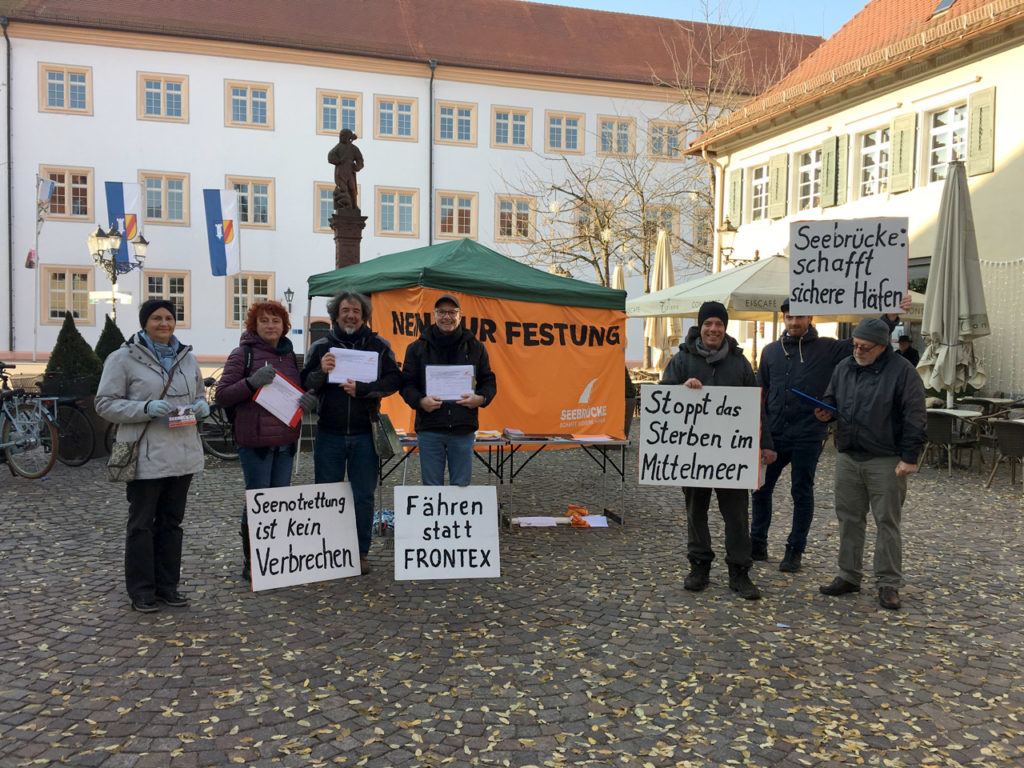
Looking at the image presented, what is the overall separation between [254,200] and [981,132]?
83.6ft

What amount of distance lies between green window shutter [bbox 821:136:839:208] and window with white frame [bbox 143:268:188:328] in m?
23.8

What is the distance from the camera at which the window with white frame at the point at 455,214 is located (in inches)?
1308

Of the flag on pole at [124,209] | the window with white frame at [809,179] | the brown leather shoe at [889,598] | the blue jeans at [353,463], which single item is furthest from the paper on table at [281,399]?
the flag on pole at [124,209]

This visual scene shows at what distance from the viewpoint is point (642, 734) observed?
3217mm

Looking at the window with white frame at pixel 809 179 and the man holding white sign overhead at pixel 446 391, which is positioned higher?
the window with white frame at pixel 809 179

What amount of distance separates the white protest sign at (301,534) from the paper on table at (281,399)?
432mm

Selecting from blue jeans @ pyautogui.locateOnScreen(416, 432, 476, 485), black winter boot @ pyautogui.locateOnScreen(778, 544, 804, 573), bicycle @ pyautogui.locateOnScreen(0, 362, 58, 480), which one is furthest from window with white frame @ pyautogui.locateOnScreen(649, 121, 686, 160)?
blue jeans @ pyautogui.locateOnScreen(416, 432, 476, 485)

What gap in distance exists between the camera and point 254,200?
31.4 meters

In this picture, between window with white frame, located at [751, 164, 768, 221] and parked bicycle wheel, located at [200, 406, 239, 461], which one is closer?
parked bicycle wheel, located at [200, 406, 239, 461]

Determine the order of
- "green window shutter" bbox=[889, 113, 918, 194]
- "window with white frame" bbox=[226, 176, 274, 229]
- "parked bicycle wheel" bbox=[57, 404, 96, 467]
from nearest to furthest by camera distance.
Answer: "parked bicycle wheel" bbox=[57, 404, 96, 467] → "green window shutter" bbox=[889, 113, 918, 194] → "window with white frame" bbox=[226, 176, 274, 229]

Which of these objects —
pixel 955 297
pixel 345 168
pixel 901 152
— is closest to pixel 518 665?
pixel 955 297

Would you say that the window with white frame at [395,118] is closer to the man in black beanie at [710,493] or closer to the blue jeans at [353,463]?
the blue jeans at [353,463]

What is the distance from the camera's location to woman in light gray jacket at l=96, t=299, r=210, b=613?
434 cm

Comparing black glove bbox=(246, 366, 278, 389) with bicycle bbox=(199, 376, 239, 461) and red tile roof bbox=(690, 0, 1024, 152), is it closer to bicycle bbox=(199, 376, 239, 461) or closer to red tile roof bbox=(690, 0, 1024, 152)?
bicycle bbox=(199, 376, 239, 461)
